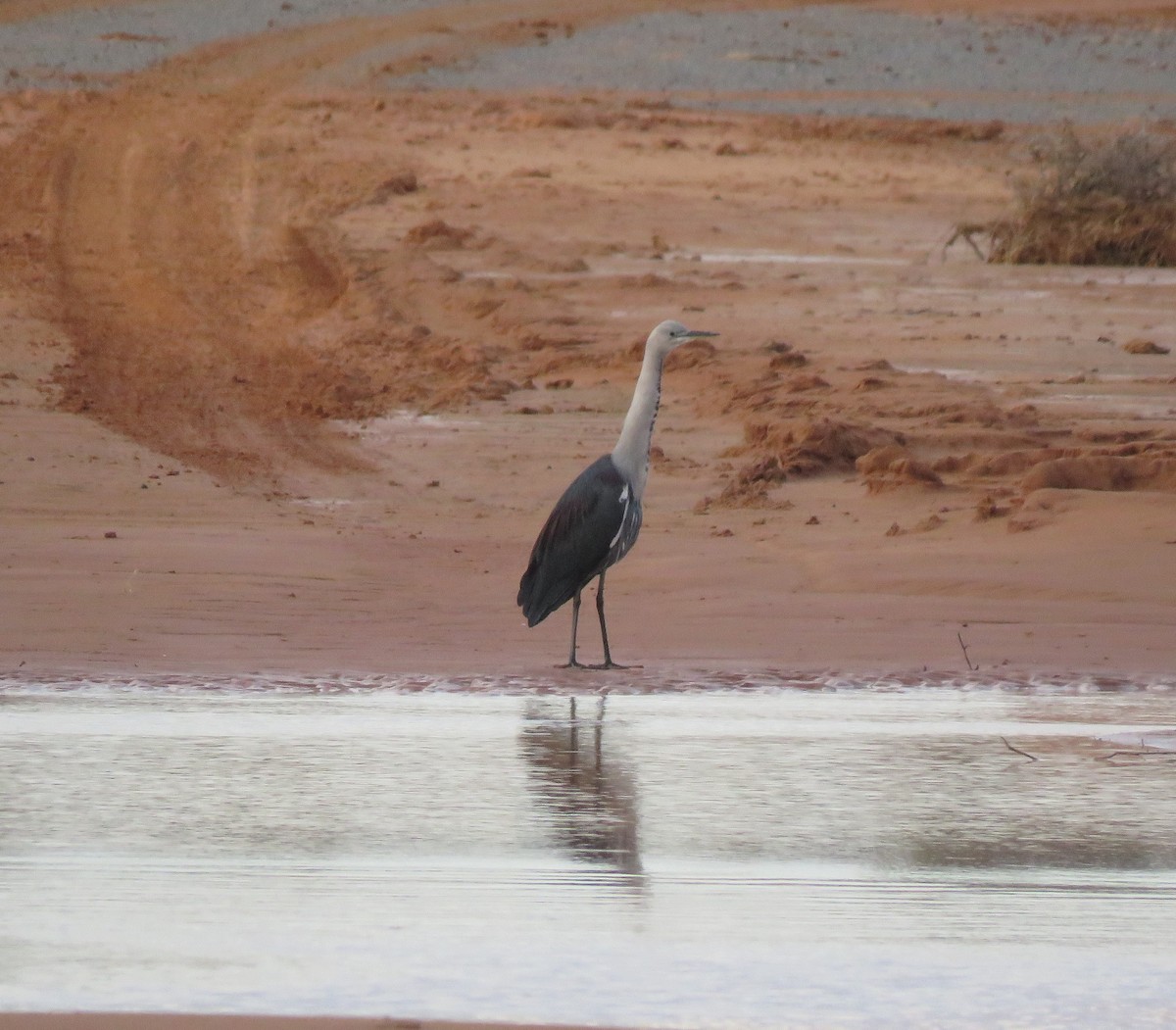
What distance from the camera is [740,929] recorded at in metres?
4.84

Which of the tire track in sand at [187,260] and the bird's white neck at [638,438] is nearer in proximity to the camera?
the bird's white neck at [638,438]

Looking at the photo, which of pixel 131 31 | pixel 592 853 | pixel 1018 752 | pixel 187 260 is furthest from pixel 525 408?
pixel 131 31

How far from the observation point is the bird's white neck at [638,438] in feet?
29.2

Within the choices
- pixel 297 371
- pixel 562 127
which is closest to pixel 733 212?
pixel 562 127

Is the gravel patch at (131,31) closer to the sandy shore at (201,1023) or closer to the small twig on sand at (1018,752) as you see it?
the small twig on sand at (1018,752)

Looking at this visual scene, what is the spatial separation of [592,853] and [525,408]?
32.8 feet

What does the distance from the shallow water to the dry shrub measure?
46.1ft

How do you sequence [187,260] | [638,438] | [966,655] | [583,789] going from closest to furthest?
[583,789], [966,655], [638,438], [187,260]

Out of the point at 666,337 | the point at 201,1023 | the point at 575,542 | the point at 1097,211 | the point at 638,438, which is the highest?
the point at 1097,211

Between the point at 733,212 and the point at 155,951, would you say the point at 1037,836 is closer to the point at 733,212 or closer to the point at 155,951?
the point at 155,951

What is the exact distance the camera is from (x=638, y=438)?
8.98 meters

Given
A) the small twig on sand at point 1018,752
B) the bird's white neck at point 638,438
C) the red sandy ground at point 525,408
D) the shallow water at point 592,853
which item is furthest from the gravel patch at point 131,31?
the small twig on sand at point 1018,752

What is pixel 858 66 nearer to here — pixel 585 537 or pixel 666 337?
pixel 666 337

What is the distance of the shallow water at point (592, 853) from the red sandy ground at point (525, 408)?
1070 millimetres
